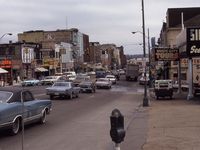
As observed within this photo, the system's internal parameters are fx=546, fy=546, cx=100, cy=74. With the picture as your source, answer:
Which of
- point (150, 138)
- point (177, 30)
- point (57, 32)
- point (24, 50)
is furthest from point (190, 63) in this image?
point (57, 32)

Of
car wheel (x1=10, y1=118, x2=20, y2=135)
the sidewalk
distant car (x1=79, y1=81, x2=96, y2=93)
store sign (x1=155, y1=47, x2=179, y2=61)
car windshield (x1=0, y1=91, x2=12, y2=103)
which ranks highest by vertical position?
store sign (x1=155, y1=47, x2=179, y2=61)

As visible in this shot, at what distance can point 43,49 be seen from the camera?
12594 cm

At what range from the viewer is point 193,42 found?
38969 millimetres

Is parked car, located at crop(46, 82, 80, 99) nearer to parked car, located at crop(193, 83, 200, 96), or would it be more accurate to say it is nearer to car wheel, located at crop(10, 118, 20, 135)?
parked car, located at crop(193, 83, 200, 96)

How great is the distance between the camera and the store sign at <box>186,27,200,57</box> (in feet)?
127

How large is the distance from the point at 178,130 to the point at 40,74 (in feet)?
Answer: 346

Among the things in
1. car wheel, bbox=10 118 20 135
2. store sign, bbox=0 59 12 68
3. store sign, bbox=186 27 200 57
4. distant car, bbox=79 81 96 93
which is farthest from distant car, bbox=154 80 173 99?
store sign, bbox=0 59 12 68

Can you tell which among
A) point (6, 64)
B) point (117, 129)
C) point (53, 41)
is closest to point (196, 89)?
point (117, 129)

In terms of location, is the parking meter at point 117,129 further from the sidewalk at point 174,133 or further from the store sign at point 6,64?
the store sign at point 6,64

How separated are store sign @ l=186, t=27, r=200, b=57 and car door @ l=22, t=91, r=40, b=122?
20.5 metres

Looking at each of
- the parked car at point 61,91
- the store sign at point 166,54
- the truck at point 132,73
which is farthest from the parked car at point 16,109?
the truck at point 132,73

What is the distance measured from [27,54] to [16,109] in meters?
91.5

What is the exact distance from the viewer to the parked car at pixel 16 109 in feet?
56.9

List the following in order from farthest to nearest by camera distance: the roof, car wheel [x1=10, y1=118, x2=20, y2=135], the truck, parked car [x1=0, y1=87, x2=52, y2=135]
A: the truck < the roof < car wheel [x1=10, y1=118, x2=20, y2=135] < parked car [x1=0, y1=87, x2=52, y2=135]
